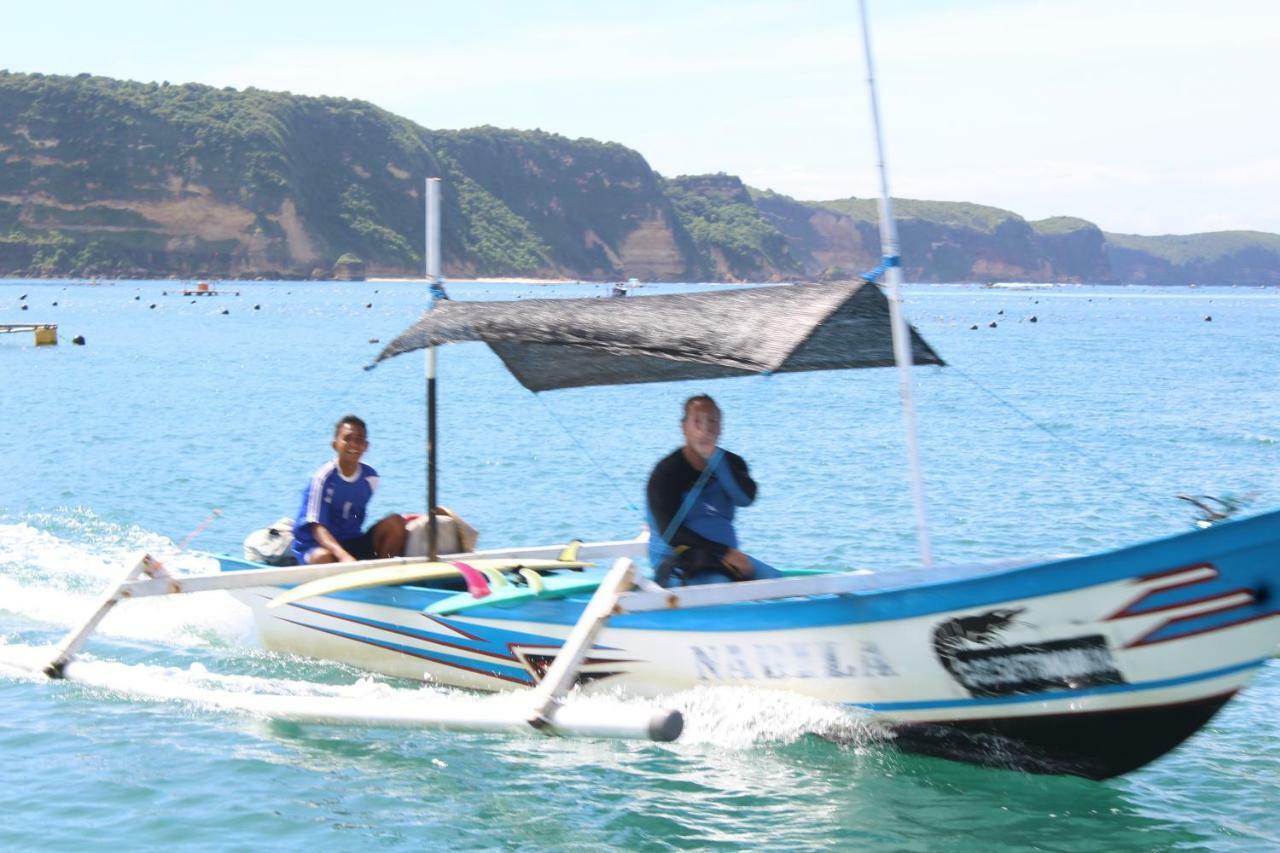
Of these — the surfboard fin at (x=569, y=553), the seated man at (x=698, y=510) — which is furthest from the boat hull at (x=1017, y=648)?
the surfboard fin at (x=569, y=553)

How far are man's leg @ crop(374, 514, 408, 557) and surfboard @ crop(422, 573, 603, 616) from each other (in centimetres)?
137

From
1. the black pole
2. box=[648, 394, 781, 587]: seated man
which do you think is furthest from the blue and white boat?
the black pole

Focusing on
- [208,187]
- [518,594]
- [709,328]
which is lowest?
[518,594]

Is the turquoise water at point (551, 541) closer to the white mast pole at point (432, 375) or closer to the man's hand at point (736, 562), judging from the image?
the man's hand at point (736, 562)

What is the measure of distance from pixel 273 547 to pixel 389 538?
3.07 ft

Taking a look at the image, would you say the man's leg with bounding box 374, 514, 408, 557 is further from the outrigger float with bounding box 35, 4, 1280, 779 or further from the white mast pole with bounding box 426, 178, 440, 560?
the outrigger float with bounding box 35, 4, 1280, 779

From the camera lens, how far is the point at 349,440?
36.0 feet

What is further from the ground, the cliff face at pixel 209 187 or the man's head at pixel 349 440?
the cliff face at pixel 209 187

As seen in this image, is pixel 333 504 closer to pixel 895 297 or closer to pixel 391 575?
pixel 391 575

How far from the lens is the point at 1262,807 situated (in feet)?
27.7

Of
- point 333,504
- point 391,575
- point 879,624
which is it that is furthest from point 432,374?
point 879,624

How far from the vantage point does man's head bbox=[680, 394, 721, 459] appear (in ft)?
29.8

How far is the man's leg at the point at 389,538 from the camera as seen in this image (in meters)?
11.5

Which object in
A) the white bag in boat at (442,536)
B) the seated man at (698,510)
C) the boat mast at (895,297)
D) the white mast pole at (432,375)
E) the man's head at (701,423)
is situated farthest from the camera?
the white bag in boat at (442,536)
